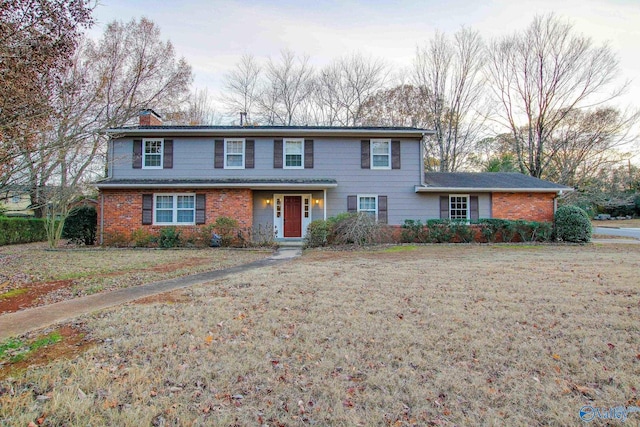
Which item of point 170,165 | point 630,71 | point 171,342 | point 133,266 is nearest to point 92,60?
point 170,165

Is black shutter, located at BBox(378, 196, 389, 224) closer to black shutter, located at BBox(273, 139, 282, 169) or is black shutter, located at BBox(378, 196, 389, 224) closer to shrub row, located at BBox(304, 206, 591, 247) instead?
shrub row, located at BBox(304, 206, 591, 247)

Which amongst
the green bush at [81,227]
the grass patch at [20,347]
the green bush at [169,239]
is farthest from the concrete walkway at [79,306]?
the green bush at [81,227]

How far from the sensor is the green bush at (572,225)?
13.6 m

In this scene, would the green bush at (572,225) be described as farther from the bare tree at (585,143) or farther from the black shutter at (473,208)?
the bare tree at (585,143)

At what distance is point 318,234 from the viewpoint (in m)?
12.8

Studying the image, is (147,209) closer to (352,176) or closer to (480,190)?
(352,176)

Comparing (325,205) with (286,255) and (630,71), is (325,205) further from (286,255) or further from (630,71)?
(630,71)

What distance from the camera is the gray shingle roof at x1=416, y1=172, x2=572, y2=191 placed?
14836mm

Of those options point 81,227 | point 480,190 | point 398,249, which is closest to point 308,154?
point 398,249

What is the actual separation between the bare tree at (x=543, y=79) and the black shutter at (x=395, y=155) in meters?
13.5

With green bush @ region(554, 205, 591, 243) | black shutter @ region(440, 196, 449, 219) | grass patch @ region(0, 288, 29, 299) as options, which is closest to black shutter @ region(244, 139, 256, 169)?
black shutter @ region(440, 196, 449, 219)

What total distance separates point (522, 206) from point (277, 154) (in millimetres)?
11284

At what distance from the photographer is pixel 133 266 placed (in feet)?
28.0

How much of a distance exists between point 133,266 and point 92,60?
1251 centimetres
